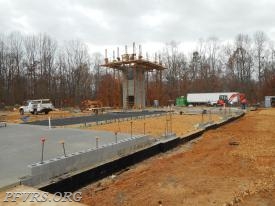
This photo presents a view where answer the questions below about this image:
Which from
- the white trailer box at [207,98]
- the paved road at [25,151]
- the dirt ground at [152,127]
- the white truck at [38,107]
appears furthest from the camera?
the white trailer box at [207,98]

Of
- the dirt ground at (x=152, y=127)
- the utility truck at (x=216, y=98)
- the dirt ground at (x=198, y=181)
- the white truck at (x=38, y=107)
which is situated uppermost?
the utility truck at (x=216, y=98)

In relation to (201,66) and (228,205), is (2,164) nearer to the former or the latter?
(228,205)

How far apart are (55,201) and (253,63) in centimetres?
6476

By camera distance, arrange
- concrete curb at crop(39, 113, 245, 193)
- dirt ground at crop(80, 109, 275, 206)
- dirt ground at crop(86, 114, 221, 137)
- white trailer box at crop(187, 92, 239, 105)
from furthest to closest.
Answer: white trailer box at crop(187, 92, 239, 105)
dirt ground at crop(86, 114, 221, 137)
concrete curb at crop(39, 113, 245, 193)
dirt ground at crop(80, 109, 275, 206)

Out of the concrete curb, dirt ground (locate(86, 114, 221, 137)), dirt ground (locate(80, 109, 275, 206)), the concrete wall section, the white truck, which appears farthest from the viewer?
the white truck

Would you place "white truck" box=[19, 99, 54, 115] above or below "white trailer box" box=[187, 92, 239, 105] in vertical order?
below

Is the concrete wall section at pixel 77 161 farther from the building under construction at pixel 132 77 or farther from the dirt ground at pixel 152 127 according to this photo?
the building under construction at pixel 132 77

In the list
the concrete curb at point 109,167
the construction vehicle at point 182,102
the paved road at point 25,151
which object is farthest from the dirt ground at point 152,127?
the construction vehicle at point 182,102

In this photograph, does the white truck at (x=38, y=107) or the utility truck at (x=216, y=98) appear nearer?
the white truck at (x=38, y=107)

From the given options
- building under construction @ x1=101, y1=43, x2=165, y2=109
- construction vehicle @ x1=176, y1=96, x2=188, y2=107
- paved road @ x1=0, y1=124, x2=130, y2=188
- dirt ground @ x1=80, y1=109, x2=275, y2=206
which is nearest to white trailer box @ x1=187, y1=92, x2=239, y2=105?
construction vehicle @ x1=176, y1=96, x2=188, y2=107

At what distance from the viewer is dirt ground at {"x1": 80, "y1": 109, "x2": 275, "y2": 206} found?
20.2 feet

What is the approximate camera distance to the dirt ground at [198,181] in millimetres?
6156

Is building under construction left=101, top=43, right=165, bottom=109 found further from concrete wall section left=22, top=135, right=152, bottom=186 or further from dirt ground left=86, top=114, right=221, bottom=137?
concrete wall section left=22, top=135, right=152, bottom=186

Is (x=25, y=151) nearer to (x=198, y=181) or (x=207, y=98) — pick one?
(x=198, y=181)
